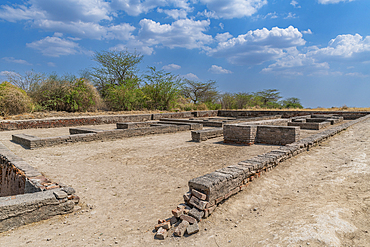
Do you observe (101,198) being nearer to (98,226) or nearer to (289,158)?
(98,226)

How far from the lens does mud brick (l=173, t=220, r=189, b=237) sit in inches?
95.7

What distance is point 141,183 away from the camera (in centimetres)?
406

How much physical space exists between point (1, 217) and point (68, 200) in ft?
2.38

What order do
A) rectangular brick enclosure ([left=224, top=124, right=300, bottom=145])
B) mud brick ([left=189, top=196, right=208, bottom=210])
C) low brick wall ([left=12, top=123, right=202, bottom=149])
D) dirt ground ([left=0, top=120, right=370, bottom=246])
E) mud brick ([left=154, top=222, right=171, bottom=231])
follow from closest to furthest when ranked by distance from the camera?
dirt ground ([left=0, top=120, right=370, bottom=246]) → mud brick ([left=154, top=222, right=171, bottom=231]) → mud brick ([left=189, top=196, right=208, bottom=210]) → low brick wall ([left=12, top=123, right=202, bottom=149]) → rectangular brick enclosure ([left=224, top=124, right=300, bottom=145])

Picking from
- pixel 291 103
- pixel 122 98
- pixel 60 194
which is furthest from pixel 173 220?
pixel 291 103

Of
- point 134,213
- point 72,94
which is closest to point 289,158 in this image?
point 134,213

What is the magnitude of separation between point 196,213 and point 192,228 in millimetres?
230

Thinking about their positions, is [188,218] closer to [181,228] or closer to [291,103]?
[181,228]

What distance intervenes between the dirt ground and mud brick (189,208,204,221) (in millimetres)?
91

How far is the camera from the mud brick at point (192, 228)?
245 cm

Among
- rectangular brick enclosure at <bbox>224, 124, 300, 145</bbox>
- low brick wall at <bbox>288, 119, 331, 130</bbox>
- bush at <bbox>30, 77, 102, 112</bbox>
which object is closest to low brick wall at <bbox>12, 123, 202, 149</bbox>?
rectangular brick enclosure at <bbox>224, 124, 300, 145</bbox>

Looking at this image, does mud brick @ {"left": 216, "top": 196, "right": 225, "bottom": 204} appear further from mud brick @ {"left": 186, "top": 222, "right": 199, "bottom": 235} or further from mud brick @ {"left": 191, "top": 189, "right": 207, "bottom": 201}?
mud brick @ {"left": 186, "top": 222, "right": 199, "bottom": 235}

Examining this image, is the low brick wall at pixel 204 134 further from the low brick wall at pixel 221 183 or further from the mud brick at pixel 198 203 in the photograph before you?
the mud brick at pixel 198 203

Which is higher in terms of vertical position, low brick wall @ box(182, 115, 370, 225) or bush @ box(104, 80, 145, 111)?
bush @ box(104, 80, 145, 111)
